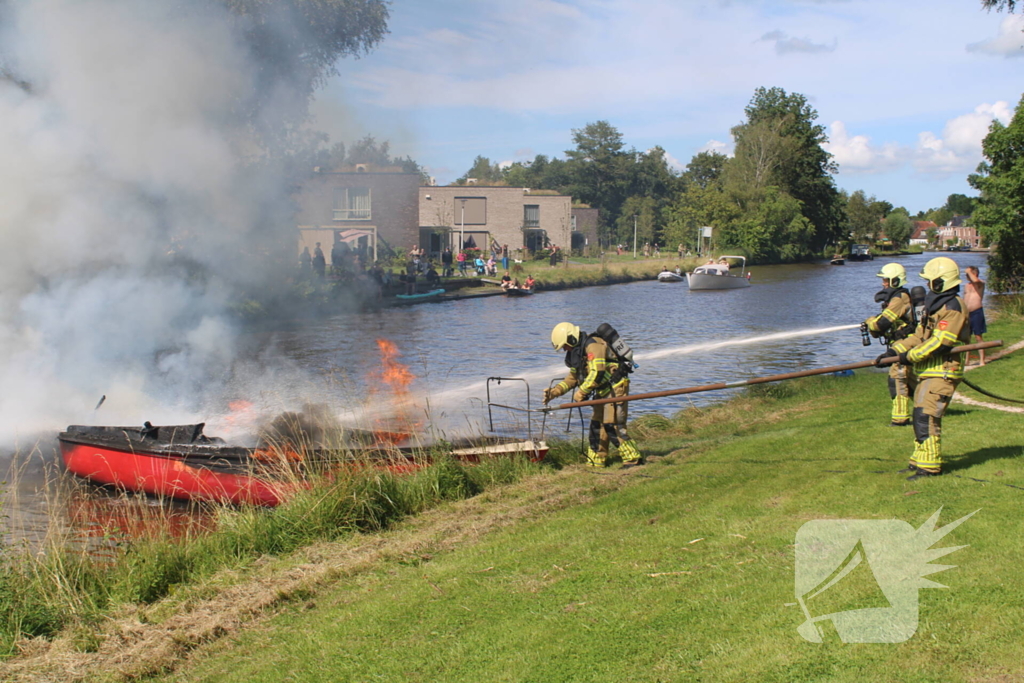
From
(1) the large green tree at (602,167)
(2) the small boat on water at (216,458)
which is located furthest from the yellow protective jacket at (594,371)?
(1) the large green tree at (602,167)

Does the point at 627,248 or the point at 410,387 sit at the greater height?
the point at 627,248

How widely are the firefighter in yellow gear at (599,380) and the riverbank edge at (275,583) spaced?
1.46 ft

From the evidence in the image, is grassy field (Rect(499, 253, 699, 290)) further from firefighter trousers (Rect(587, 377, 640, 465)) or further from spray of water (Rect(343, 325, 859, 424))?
firefighter trousers (Rect(587, 377, 640, 465))

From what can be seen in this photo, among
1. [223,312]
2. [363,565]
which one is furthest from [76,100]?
[363,565]

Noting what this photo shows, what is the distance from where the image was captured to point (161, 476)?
11.9 metres

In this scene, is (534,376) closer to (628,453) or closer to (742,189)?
(628,453)

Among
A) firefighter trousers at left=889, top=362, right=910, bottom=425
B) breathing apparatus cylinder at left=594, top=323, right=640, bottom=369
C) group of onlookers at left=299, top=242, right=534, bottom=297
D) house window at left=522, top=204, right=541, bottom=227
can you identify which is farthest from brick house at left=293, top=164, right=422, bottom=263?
house window at left=522, top=204, right=541, bottom=227

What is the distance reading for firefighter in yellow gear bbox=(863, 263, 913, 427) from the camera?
11.4m

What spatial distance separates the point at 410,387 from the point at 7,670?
1512 centimetres

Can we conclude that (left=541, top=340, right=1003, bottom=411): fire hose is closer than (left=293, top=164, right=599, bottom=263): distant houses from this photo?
Yes

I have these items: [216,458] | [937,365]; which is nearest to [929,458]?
[937,365]

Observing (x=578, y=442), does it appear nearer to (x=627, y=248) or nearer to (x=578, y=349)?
(x=578, y=349)

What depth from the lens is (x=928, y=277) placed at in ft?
28.4

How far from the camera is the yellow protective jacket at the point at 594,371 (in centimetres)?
1093
